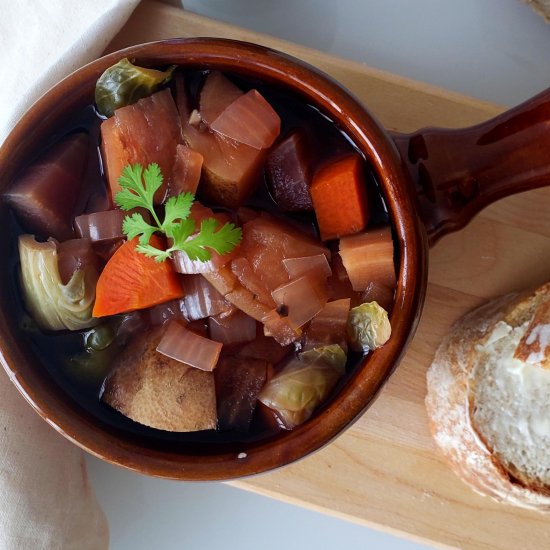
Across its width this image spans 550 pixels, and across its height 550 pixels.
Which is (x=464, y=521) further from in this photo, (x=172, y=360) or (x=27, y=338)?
(x=27, y=338)

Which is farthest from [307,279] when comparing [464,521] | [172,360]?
[464,521]

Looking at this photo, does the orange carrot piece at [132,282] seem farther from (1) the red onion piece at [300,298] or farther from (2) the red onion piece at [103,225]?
(1) the red onion piece at [300,298]

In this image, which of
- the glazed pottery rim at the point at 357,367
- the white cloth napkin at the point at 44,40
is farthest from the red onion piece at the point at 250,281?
the white cloth napkin at the point at 44,40

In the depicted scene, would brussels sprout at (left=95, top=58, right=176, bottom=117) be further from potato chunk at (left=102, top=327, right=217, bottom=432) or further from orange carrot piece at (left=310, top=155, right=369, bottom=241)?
potato chunk at (left=102, top=327, right=217, bottom=432)

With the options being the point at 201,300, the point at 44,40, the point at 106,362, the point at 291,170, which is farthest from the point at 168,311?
the point at 44,40

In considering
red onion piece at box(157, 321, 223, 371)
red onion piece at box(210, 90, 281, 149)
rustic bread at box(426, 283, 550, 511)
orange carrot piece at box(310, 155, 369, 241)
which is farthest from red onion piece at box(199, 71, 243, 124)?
rustic bread at box(426, 283, 550, 511)

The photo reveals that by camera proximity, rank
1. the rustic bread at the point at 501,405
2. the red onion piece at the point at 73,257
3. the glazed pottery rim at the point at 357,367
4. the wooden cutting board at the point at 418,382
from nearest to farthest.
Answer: the glazed pottery rim at the point at 357,367 < the red onion piece at the point at 73,257 < the rustic bread at the point at 501,405 < the wooden cutting board at the point at 418,382

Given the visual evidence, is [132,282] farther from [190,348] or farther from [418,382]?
[418,382]
